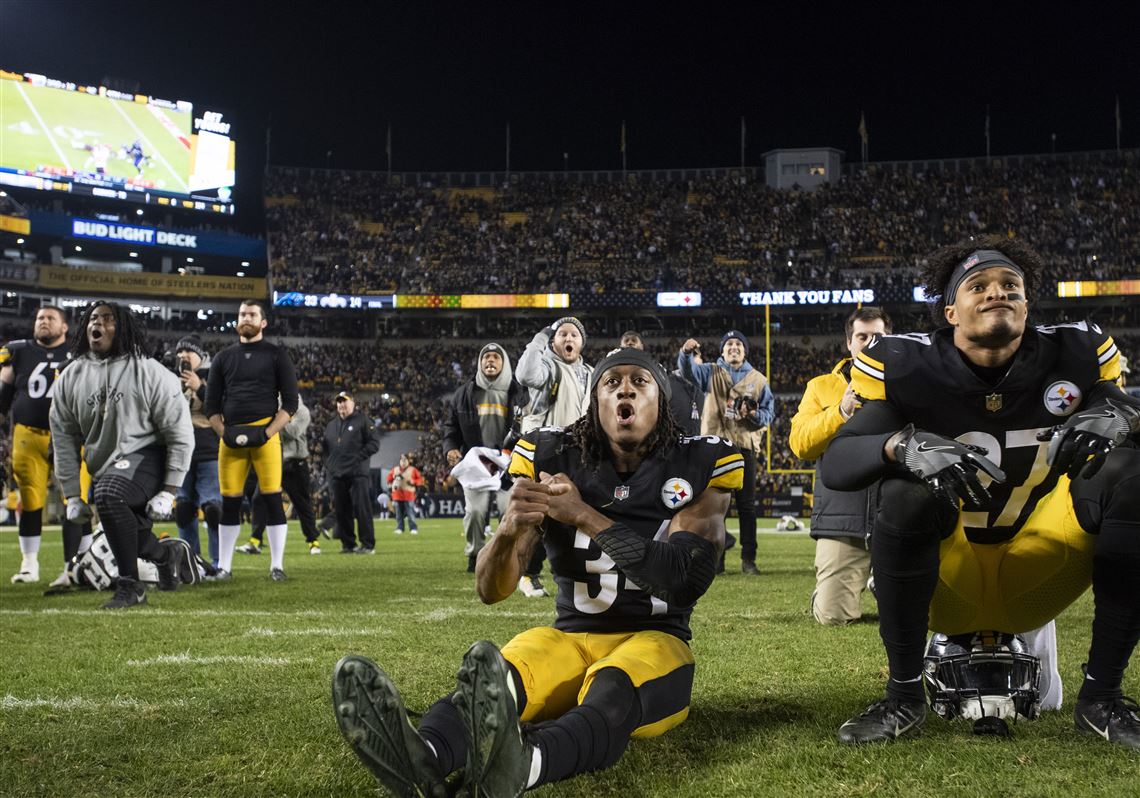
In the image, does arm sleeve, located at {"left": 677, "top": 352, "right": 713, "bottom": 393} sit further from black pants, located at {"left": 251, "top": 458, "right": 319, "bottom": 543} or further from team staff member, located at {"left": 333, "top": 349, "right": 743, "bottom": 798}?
team staff member, located at {"left": 333, "top": 349, "right": 743, "bottom": 798}

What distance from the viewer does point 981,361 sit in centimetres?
308

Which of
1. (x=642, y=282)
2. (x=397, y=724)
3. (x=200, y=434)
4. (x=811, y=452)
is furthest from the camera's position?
(x=642, y=282)

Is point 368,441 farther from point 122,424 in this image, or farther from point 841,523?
point 841,523

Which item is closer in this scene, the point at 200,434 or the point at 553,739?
the point at 553,739

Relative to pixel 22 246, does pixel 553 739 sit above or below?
below

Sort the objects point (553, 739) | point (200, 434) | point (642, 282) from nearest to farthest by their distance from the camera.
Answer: point (553, 739)
point (200, 434)
point (642, 282)

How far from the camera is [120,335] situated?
6.57 m

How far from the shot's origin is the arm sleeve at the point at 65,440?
6598mm

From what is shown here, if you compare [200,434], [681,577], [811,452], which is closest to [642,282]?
[200,434]

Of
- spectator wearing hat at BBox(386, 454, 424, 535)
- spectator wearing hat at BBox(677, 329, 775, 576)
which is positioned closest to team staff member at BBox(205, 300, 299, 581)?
spectator wearing hat at BBox(677, 329, 775, 576)

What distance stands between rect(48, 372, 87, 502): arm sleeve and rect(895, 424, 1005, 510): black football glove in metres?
5.63

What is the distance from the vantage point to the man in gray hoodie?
642cm

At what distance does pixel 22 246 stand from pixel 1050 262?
129 ft

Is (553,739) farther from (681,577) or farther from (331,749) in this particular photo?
(331,749)
